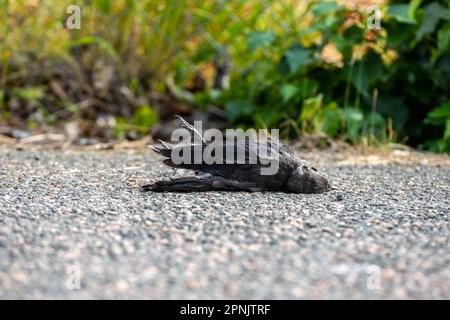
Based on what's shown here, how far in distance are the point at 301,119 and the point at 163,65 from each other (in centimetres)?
122

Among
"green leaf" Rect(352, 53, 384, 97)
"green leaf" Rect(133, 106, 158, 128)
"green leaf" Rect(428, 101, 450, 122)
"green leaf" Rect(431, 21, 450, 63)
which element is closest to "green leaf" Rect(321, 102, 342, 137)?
"green leaf" Rect(352, 53, 384, 97)

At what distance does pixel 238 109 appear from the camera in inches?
154

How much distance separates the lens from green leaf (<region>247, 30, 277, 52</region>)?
363 centimetres

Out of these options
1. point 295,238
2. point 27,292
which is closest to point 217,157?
point 295,238

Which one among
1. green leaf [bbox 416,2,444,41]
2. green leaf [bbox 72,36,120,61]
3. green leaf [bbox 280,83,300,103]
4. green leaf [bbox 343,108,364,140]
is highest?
green leaf [bbox 416,2,444,41]

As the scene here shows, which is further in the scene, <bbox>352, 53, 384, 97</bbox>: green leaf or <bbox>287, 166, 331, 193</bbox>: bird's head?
<bbox>352, 53, 384, 97</bbox>: green leaf

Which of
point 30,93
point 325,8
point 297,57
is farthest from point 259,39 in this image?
point 30,93

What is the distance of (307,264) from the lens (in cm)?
147

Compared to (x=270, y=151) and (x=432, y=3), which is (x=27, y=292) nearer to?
(x=270, y=151)

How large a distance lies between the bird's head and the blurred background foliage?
121 centimetres

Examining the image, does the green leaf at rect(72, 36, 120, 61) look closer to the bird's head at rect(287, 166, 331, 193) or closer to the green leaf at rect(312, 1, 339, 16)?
the green leaf at rect(312, 1, 339, 16)

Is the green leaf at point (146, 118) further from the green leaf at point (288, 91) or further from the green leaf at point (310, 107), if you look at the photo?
the green leaf at point (310, 107)

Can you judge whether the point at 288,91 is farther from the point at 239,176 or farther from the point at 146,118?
the point at 239,176

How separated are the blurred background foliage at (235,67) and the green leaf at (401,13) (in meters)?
0.01
